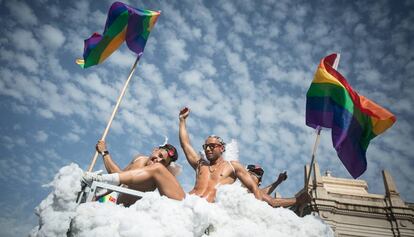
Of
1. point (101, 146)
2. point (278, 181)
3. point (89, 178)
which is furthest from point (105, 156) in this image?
point (278, 181)

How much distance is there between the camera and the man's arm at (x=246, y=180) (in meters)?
3.34

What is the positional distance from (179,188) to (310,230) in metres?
1.59

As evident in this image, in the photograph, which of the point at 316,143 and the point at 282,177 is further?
the point at 282,177

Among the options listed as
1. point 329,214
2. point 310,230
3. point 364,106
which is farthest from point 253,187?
point 329,214

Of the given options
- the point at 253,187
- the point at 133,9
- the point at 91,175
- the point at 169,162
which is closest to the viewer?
the point at 91,175

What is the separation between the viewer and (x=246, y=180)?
3477 millimetres

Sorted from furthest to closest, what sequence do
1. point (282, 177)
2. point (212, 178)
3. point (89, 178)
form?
point (282, 177)
point (212, 178)
point (89, 178)

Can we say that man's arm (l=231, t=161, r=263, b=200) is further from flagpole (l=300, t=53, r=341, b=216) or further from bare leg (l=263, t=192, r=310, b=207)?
flagpole (l=300, t=53, r=341, b=216)

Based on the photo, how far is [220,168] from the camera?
12.3ft

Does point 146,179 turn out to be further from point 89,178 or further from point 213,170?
point 213,170

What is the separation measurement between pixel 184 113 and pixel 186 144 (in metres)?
0.60

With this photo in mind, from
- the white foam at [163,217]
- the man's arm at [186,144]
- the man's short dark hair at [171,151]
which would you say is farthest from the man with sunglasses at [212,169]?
the white foam at [163,217]

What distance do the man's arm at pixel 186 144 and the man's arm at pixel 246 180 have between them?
2.68 feet

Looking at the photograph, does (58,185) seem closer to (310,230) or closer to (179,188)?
(179,188)
